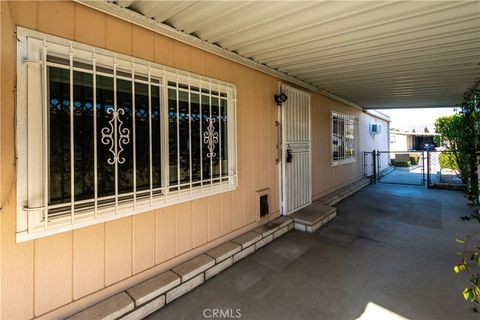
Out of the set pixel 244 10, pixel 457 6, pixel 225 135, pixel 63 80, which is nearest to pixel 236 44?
pixel 244 10

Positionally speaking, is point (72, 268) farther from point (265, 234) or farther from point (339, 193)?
point (339, 193)

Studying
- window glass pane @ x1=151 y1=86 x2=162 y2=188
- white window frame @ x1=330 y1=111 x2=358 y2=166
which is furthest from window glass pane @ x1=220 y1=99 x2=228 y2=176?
white window frame @ x1=330 y1=111 x2=358 y2=166

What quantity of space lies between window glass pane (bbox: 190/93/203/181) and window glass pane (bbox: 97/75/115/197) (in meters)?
0.86

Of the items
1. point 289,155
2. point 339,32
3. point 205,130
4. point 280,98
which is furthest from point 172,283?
point 280,98

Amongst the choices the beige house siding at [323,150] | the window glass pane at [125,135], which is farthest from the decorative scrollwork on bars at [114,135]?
the beige house siding at [323,150]

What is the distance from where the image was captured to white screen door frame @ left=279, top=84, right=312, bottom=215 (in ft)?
13.8

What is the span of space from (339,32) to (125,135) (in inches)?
92.4

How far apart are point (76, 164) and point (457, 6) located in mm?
3350

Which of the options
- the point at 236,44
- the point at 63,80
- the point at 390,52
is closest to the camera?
the point at 63,80

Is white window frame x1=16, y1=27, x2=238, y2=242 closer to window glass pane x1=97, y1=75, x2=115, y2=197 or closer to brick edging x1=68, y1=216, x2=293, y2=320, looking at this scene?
window glass pane x1=97, y1=75, x2=115, y2=197

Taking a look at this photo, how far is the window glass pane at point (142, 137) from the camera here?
86.9 inches

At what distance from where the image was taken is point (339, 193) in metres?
6.09

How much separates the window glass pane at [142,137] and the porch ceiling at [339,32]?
2.20ft

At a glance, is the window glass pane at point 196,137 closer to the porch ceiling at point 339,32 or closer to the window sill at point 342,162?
the porch ceiling at point 339,32
